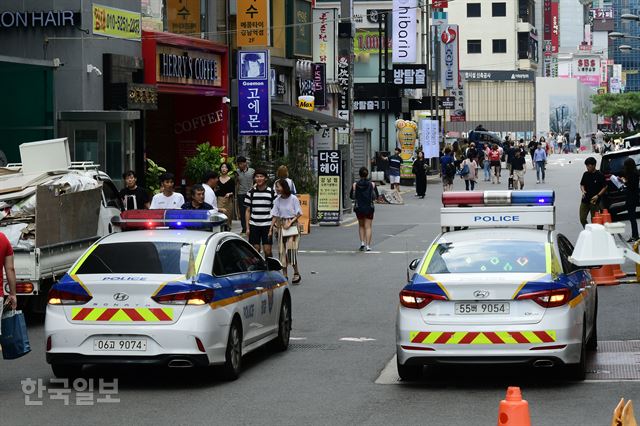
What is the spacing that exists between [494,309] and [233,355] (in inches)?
99.5

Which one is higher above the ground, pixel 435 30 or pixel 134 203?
pixel 435 30

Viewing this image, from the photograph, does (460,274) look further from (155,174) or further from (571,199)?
(571,199)

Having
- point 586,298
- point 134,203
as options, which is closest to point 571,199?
point 134,203

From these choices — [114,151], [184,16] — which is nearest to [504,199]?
[114,151]

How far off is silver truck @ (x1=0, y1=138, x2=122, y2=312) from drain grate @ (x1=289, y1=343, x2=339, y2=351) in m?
3.48

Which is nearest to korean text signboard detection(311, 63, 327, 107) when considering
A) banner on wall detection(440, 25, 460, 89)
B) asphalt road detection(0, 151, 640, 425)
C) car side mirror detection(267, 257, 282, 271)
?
asphalt road detection(0, 151, 640, 425)

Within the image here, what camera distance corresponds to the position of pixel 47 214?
56.3ft

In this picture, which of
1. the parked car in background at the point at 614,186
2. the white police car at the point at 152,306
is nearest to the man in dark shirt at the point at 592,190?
the parked car in background at the point at 614,186

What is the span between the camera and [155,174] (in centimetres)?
3195

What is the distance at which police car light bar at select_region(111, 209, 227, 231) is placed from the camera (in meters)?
13.9

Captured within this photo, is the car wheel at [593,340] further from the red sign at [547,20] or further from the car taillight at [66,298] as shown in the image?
the red sign at [547,20]

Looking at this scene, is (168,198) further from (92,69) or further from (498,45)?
(498,45)

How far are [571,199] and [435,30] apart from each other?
131 feet

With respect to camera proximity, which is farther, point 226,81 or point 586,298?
point 226,81
